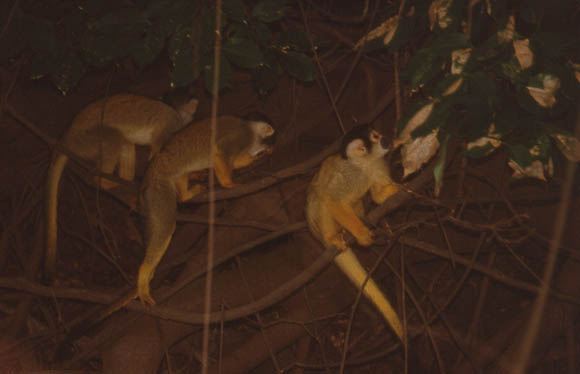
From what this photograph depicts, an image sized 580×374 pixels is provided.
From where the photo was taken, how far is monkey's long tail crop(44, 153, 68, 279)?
2.80 meters

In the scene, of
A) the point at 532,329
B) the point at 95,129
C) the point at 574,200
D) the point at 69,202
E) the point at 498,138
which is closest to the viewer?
the point at 498,138

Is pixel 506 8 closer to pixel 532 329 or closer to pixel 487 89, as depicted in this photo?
pixel 487 89

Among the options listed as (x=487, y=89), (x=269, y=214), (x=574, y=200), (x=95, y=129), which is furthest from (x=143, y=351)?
(x=574, y=200)

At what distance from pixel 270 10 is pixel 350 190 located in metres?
1.06

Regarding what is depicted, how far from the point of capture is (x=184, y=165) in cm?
293

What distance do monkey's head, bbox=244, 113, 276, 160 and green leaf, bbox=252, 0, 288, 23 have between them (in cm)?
128

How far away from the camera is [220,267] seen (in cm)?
333

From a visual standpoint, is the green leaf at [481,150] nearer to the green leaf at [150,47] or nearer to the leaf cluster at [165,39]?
the leaf cluster at [165,39]

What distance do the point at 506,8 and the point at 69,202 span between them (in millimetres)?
3654

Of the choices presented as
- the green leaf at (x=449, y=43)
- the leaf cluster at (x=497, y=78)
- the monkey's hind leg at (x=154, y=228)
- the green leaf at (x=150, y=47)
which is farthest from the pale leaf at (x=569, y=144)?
the monkey's hind leg at (x=154, y=228)

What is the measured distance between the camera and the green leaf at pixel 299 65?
2.20 metres

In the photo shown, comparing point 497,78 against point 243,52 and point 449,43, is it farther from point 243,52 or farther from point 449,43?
point 243,52

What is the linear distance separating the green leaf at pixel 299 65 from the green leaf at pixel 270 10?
0.94 feet

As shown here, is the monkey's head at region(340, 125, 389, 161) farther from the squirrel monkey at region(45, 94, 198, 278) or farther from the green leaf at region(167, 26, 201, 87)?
the squirrel monkey at region(45, 94, 198, 278)
